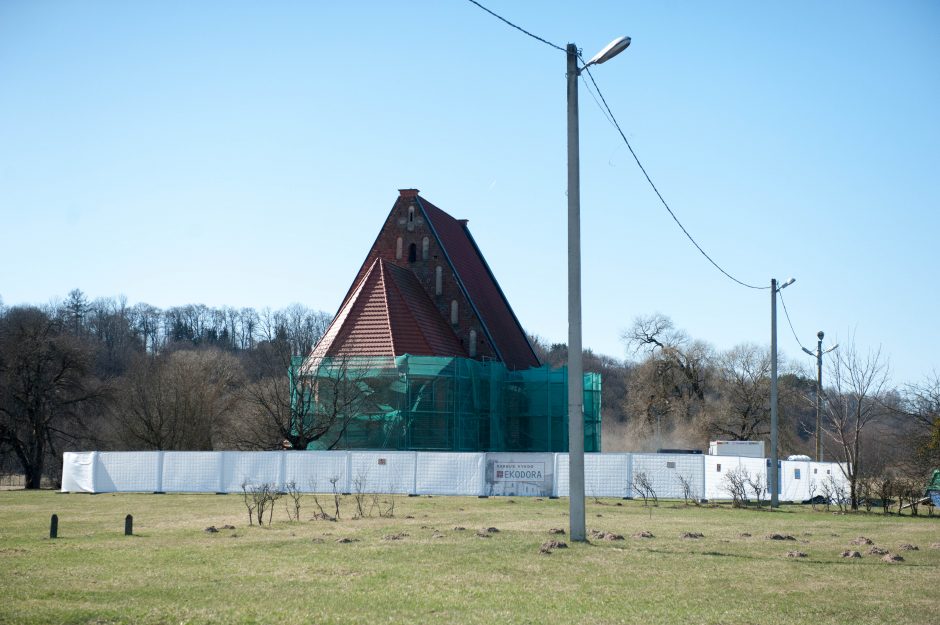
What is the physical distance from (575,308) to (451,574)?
609 centimetres

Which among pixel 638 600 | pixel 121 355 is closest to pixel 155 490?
pixel 638 600

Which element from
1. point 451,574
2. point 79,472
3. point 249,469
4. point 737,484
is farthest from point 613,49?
point 79,472

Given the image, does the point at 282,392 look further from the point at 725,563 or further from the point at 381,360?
the point at 725,563

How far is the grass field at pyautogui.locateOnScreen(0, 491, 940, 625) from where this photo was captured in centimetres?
1013

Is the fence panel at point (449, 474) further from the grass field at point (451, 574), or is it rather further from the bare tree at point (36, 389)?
the bare tree at point (36, 389)

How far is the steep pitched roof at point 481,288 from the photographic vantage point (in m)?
58.0

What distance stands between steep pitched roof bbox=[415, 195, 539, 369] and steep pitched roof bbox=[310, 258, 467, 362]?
4315 millimetres

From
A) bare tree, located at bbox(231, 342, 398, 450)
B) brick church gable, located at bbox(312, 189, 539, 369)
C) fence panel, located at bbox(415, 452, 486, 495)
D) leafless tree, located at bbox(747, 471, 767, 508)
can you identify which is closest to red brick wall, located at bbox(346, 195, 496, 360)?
brick church gable, located at bbox(312, 189, 539, 369)

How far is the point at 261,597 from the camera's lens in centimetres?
1096

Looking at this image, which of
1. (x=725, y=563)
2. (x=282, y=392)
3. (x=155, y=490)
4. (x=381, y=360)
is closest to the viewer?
(x=725, y=563)

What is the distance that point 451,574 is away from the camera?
12.8 m

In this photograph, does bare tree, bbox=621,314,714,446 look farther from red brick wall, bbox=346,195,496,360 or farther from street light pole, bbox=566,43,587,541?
street light pole, bbox=566,43,587,541

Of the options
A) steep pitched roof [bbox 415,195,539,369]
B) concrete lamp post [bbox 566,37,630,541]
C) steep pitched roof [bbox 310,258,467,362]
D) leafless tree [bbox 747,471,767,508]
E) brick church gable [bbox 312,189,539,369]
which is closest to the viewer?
concrete lamp post [bbox 566,37,630,541]

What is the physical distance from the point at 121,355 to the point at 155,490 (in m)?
63.2
